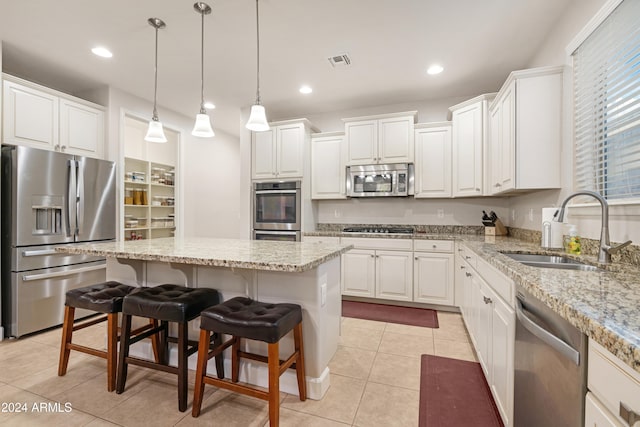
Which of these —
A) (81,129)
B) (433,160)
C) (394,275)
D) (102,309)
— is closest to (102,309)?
(102,309)

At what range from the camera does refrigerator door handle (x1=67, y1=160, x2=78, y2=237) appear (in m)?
2.98

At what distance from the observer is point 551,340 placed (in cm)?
98

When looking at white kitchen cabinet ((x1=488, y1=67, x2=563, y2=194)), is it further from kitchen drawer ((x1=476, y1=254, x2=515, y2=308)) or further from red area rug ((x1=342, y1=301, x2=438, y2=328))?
red area rug ((x1=342, y1=301, x2=438, y2=328))

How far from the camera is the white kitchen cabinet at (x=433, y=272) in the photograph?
11.0 feet

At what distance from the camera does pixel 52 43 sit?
107 inches

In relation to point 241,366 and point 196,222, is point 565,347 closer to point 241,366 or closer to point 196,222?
point 241,366

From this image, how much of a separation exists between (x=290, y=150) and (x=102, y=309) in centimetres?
276

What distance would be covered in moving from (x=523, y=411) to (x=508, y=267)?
0.61 meters

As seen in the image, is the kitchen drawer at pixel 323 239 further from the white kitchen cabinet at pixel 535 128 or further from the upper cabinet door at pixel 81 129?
the upper cabinet door at pixel 81 129

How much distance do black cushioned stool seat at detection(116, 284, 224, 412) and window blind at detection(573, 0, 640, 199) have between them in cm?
244

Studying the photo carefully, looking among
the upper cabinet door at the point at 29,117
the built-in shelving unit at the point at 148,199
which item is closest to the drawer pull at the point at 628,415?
the upper cabinet door at the point at 29,117

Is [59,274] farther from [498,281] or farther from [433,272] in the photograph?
[433,272]

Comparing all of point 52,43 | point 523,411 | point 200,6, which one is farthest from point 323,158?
point 523,411

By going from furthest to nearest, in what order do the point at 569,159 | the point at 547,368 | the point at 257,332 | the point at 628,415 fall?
the point at 569,159 → the point at 257,332 → the point at 547,368 → the point at 628,415
